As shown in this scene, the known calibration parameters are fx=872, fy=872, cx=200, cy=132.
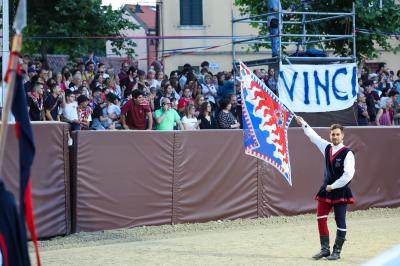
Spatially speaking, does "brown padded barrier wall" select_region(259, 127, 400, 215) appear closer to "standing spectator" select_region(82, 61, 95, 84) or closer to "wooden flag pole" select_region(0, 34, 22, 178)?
"standing spectator" select_region(82, 61, 95, 84)

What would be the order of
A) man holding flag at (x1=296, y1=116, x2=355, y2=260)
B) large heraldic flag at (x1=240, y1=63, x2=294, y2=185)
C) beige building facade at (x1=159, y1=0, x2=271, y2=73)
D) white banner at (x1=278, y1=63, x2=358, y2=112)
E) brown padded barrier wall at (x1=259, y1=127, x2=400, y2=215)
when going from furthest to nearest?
beige building facade at (x1=159, y1=0, x2=271, y2=73), white banner at (x1=278, y1=63, x2=358, y2=112), brown padded barrier wall at (x1=259, y1=127, x2=400, y2=215), large heraldic flag at (x1=240, y1=63, x2=294, y2=185), man holding flag at (x1=296, y1=116, x2=355, y2=260)

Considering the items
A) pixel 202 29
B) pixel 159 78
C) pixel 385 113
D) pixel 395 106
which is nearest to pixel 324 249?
pixel 159 78

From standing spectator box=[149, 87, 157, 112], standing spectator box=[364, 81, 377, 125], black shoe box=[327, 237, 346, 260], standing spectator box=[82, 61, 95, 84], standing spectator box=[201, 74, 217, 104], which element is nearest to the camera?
black shoe box=[327, 237, 346, 260]

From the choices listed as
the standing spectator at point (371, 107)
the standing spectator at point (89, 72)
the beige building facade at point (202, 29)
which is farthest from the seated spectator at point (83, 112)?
the beige building facade at point (202, 29)

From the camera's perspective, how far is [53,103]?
16.2 meters

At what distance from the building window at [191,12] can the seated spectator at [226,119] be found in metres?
25.0

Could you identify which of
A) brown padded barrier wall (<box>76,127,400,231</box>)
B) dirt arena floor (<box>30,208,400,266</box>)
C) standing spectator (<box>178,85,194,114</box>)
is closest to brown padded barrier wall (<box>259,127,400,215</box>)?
brown padded barrier wall (<box>76,127,400,231</box>)

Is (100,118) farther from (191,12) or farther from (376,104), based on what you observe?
(191,12)

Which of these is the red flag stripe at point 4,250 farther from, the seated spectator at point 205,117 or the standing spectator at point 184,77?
the standing spectator at point 184,77

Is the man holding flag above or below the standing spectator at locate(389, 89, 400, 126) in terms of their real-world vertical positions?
below

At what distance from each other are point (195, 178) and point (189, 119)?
1542 mm

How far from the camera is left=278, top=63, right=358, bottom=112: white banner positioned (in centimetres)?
1862

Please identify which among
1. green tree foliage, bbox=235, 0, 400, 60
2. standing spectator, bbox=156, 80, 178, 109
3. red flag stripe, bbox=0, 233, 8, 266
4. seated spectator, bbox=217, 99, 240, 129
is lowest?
red flag stripe, bbox=0, 233, 8, 266

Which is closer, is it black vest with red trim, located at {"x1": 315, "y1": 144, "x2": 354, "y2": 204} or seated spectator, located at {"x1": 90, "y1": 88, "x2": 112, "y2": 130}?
black vest with red trim, located at {"x1": 315, "y1": 144, "x2": 354, "y2": 204}
